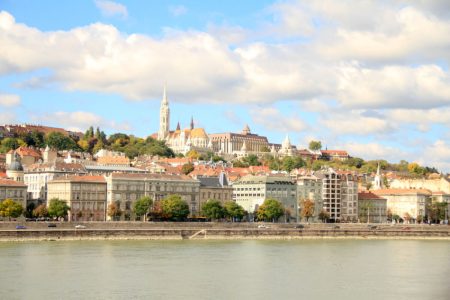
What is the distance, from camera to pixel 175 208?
232 ft

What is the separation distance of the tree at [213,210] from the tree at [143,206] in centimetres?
470

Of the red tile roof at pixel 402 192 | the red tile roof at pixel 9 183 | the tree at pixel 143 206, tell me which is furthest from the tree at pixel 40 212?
the red tile roof at pixel 402 192

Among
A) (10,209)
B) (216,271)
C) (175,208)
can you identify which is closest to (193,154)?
(175,208)

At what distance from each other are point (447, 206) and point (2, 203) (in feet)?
165

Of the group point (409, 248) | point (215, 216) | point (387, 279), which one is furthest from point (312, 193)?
point (387, 279)

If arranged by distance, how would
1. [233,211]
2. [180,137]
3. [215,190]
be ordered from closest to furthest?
[233,211] < [215,190] < [180,137]

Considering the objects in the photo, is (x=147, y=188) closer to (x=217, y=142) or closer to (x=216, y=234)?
(x=216, y=234)

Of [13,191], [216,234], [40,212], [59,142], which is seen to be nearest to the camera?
[216,234]

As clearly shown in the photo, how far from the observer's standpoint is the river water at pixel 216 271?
33.0 meters

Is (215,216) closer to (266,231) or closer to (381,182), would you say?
(266,231)

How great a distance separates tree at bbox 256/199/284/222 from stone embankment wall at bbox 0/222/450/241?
4055 millimetres

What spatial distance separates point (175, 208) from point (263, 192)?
14288 mm

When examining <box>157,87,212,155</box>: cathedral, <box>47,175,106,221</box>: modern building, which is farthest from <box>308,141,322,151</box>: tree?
<box>47,175,106,221</box>: modern building

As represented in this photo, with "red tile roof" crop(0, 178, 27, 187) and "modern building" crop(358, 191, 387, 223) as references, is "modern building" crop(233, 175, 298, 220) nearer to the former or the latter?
"modern building" crop(358, 191, 387, 223)
